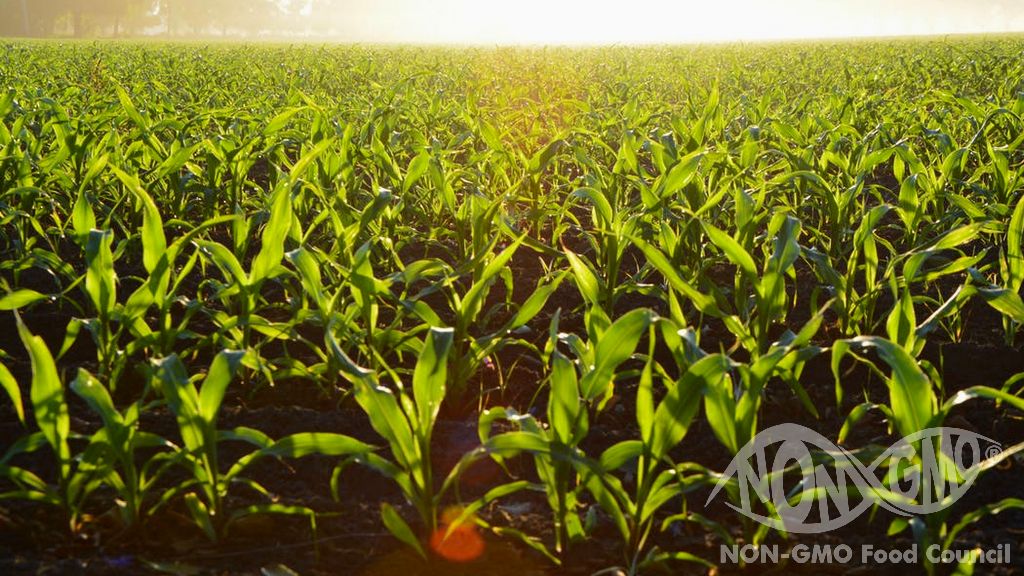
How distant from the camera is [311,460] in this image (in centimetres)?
193

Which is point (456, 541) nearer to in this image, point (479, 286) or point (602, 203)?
point (479, 286)

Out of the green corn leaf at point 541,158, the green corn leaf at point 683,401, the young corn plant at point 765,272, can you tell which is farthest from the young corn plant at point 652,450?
the green corn leaf at point 541,158

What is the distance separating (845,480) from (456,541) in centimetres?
75

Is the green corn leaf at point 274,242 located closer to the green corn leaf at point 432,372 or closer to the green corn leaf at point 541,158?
the green corn leaf at point 432,372

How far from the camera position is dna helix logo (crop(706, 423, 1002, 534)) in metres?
1.45

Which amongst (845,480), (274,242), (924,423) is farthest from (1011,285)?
(274,242)

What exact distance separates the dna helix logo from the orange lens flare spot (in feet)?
1.54

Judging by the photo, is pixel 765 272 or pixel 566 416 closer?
pixel 566 416

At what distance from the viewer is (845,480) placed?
170 centimetres

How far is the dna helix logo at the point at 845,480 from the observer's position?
4.76 feet

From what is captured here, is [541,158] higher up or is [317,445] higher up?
[541,158]

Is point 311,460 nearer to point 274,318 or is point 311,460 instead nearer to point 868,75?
point 274,318

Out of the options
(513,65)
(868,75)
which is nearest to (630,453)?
(868,75)

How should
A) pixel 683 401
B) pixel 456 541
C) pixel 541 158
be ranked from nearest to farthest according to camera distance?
pixel 683 401
pixel 456 541
pixel 541 158
